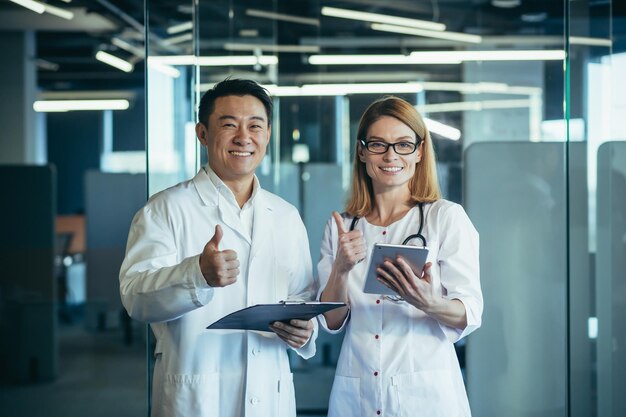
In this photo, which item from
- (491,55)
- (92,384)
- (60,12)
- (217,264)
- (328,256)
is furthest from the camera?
(491,55)

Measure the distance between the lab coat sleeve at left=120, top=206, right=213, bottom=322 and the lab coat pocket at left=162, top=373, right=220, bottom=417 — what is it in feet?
0.69

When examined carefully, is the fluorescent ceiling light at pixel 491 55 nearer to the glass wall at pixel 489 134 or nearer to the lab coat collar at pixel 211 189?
the glass wall at pixel 489 134

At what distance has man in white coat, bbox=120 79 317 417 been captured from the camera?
222 centimetres

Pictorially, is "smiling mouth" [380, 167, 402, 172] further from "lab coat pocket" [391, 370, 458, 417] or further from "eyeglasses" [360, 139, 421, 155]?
"lab coat pocket" [391, 370, 458, 417]

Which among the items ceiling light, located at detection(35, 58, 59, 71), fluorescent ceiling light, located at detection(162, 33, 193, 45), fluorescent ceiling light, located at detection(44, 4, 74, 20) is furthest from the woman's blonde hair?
fluorescent ceiling light, located at detection(44, 4, 74, 20)

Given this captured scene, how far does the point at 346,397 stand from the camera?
2.32 metres

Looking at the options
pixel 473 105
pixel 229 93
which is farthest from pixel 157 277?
pixel 473 105

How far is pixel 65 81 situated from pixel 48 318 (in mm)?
2138

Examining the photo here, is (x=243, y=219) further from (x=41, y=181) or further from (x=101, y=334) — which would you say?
(x=101, y=334)

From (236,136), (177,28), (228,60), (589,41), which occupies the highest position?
(177,28)

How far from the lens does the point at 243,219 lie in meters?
2.33

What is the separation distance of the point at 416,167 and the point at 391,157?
0.48 ft

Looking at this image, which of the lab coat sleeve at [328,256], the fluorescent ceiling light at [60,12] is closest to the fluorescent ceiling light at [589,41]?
the lab coat sleeve at [328,256]

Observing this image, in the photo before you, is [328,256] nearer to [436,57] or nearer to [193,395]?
[193,395]
